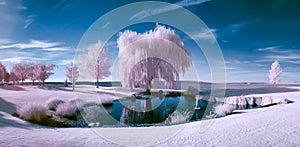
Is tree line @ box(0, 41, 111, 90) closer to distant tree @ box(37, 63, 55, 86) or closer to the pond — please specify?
distant tree @ box(37, 63, 55, 86)

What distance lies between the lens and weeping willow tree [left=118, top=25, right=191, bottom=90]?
1316 cm

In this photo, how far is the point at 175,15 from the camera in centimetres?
1108

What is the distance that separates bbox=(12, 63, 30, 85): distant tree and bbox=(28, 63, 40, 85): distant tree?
0.36 meters

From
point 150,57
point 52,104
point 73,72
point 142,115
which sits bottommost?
point 142,115

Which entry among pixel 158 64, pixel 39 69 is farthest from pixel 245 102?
pixel 39 69

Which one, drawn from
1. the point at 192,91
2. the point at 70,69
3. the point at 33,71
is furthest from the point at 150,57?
the point at 33,71

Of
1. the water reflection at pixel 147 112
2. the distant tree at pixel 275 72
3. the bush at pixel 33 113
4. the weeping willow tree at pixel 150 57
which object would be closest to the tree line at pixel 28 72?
the weeping willow tree at pixel 150 57

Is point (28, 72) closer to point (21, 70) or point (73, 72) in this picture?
point (21, 70)

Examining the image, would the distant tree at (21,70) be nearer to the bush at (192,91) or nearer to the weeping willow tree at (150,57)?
the weeping willow tree at (150,57)

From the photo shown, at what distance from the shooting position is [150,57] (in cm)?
1327

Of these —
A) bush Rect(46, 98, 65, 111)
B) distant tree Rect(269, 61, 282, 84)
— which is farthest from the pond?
distant tree Rect(269, 61, 282, 84)

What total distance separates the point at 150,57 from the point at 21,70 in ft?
85.2

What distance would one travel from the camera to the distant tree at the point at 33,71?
27531 mm

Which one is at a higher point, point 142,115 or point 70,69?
point 70,69
